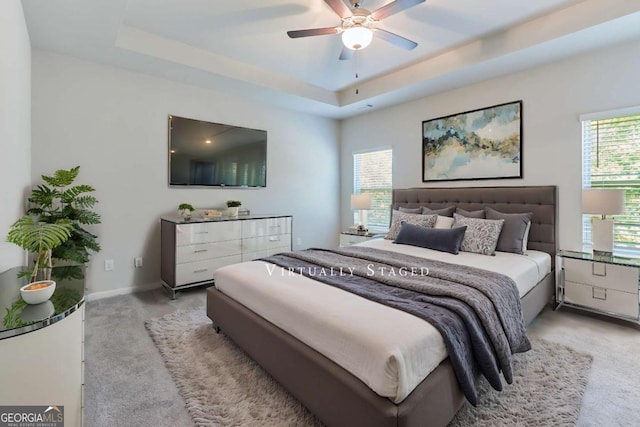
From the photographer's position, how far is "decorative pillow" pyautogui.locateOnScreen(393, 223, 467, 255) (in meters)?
3.02

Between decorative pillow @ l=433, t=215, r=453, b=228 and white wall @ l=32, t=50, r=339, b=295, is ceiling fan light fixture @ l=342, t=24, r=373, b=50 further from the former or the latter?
white wall @ l=32, t=50, r=339, b=295

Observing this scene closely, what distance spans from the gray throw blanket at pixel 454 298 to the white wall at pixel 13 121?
1760 millimetres

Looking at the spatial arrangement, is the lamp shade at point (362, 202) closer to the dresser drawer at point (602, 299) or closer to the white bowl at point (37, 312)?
the dresser drawer at point (602, 299)

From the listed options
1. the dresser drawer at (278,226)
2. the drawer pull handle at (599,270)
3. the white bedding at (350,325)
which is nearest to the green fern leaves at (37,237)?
the white bedding at (350,325)

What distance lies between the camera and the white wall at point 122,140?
120 inches

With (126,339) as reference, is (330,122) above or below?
above

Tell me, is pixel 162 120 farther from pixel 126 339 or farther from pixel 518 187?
pixel 518 187

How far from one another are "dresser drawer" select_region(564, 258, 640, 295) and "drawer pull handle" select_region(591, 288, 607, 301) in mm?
46

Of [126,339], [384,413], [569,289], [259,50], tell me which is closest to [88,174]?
[126,339]

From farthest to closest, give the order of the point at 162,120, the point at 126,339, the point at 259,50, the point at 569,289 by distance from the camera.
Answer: the point at 162,120 → the point at 259,50 → the point at 569,289 → the point at 126,339

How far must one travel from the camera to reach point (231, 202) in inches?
157

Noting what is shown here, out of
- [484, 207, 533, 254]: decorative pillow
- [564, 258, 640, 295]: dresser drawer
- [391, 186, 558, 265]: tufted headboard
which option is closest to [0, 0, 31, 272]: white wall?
[484, 207, 533, 254]: decorative pillow

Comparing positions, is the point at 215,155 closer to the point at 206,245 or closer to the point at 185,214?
the point at 185,214

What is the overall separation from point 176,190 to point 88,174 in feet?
2.96
